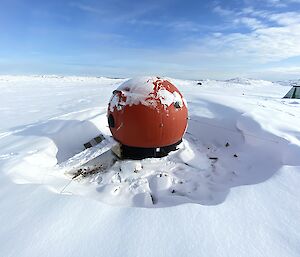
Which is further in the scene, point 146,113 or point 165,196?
point 146,113

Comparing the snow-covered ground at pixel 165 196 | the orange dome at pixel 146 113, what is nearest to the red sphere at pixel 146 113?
the orange dome at pixel 146 113

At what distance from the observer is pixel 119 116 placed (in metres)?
3.61

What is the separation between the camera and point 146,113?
3.48 metres

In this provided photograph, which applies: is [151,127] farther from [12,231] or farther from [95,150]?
[12,231]

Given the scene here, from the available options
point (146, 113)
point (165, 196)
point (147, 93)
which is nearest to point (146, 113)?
point (146, 113)

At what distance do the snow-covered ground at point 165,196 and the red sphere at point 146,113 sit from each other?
34cm

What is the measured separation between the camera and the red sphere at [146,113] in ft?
11.5

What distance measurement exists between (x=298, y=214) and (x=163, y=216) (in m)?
1.03

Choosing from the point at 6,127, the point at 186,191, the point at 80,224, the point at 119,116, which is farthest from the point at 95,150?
the point at 6,127

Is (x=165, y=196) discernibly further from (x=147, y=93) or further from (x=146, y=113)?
(x=147, y=93)

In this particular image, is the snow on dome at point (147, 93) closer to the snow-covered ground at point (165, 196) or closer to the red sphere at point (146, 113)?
the red sphere at point (146, 113)

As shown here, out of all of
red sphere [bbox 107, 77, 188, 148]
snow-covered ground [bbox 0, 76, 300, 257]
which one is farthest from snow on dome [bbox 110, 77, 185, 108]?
snow-covered ground [bbox 0, 76, 300, 257]

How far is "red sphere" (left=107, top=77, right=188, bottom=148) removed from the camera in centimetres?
349

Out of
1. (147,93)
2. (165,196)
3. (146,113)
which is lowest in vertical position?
(165,196)
